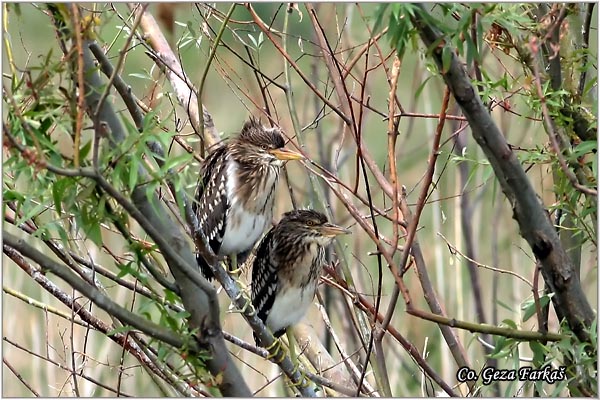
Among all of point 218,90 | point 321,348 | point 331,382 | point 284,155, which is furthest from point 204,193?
point 218,90

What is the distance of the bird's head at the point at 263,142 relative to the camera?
3.79 m

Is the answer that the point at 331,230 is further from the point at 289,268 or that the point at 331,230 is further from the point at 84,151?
the point at 84,151

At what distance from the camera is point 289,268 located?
3635 millimetres

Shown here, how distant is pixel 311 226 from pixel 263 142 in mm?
573

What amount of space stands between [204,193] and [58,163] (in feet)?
5.97

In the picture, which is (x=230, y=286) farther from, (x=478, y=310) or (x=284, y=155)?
(x=478, y=310)

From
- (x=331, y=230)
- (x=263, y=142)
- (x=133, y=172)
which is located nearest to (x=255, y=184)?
(x=263, y=142)

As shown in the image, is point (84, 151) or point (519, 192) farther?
point (519, 192)

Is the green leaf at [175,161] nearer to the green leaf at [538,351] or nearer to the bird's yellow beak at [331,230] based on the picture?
the green leaf at [538,351]

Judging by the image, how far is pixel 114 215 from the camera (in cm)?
209

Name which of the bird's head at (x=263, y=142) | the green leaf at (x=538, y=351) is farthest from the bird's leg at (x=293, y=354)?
the green leaf at (x=538, y=351)

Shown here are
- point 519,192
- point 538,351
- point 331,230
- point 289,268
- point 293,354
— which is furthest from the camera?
point 289,268

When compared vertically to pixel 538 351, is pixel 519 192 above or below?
above

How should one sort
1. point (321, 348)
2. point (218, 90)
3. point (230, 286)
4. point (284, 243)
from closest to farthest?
point (230, 286) → point (321, 348) → point (284, 243) → point (218, 90)
